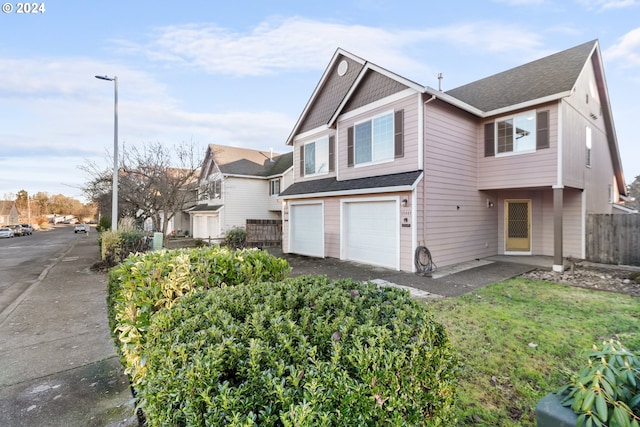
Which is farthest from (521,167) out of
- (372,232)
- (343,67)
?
(343,67)

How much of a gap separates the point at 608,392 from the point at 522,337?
3271 millimetres

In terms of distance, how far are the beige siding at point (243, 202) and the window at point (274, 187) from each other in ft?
1.61

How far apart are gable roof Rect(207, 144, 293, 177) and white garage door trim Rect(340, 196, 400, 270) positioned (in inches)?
477

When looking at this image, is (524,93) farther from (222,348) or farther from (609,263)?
(222,348)

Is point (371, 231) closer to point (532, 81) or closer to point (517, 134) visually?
point (517, 134)

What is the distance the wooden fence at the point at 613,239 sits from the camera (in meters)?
9.96

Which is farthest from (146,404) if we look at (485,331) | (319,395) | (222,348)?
(485,331)

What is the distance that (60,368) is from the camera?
12.7 ft

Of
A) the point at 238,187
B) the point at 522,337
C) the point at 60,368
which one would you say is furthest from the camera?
the point at 238,187

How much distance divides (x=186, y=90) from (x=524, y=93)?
44.6ft

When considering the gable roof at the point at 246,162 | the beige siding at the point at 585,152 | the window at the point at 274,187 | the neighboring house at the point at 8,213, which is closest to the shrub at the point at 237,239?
the window at the point at 274,187

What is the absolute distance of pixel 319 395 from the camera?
136 cm

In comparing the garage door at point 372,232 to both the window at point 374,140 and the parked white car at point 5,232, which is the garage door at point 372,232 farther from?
the parked white car at point 5,232

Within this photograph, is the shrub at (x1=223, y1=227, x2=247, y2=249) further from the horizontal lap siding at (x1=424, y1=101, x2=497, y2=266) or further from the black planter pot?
the black planter pot
